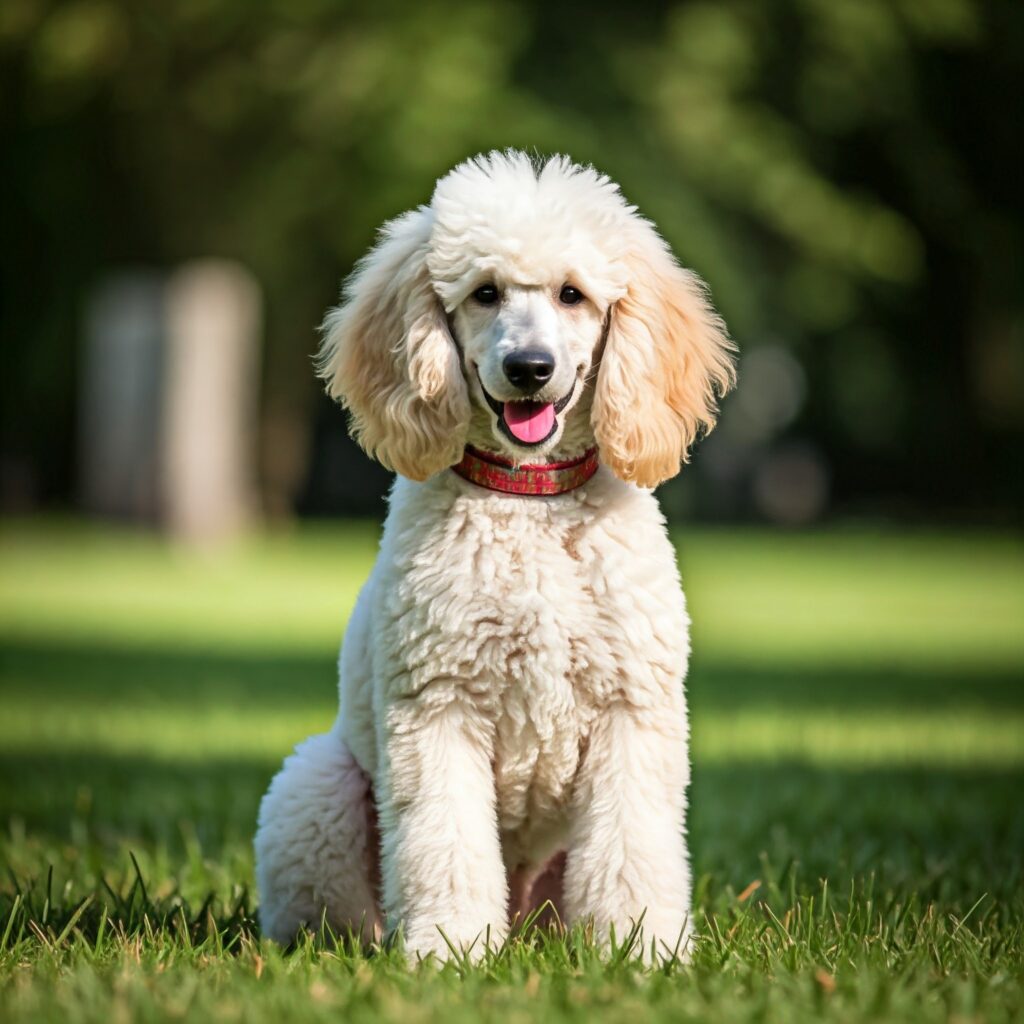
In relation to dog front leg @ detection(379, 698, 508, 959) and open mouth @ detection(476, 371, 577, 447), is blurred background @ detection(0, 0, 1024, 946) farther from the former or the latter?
open mouth @ detection(476, 371, 577, 447)

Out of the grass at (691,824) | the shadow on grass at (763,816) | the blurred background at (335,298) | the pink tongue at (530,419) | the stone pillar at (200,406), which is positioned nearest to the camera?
the grass at (691,824)

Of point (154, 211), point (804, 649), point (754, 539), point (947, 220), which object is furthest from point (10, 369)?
point (804, 649)

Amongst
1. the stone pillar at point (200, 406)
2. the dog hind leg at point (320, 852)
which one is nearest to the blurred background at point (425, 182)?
the stone pillar at point (200, 406)

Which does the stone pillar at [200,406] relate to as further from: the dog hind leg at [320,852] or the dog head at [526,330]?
the dog head at [526,330]

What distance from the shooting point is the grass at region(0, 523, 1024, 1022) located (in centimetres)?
312

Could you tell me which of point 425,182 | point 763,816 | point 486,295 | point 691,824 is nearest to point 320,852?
point 486,295

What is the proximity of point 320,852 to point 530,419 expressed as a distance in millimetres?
1187

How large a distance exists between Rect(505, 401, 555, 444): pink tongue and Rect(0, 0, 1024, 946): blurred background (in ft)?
9.05

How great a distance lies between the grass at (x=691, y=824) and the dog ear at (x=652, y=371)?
1.76 feet

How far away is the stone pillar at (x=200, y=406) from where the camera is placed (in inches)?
752

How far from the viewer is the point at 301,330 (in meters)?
23.8

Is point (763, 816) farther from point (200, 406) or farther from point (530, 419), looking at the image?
point (200, 406)

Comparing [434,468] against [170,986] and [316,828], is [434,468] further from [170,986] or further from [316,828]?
[170,986]

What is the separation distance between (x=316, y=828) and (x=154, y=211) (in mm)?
19960
